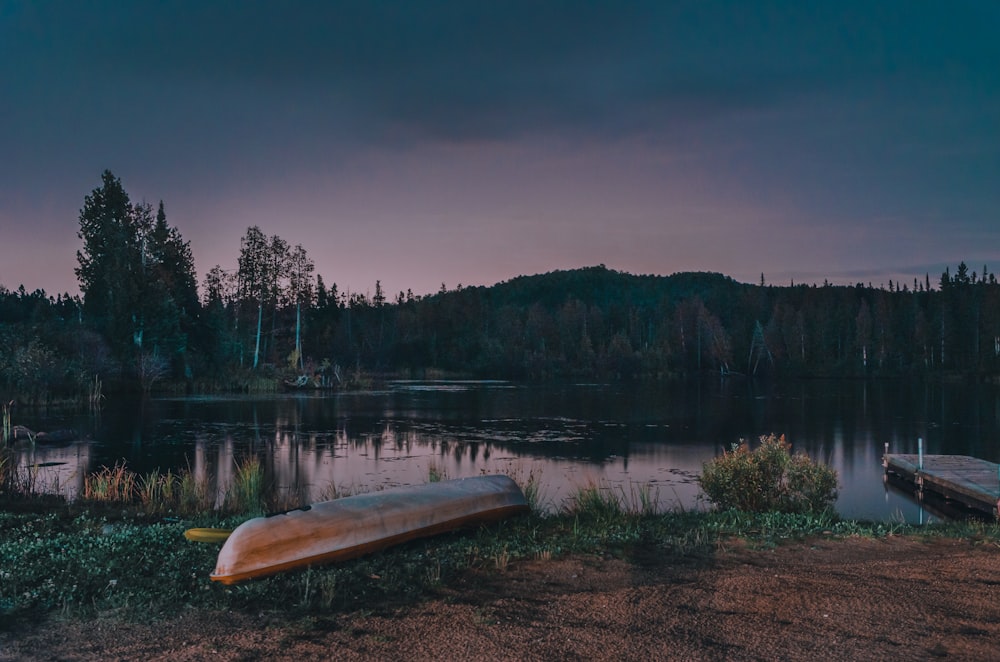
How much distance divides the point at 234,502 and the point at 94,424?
18.3 meters

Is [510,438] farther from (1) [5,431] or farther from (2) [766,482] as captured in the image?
(2) [766,482]

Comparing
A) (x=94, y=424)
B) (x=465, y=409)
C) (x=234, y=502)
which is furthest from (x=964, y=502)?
(x=94, y=424)

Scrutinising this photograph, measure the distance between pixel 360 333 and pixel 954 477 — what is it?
3440 inches

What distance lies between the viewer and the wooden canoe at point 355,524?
662 cm

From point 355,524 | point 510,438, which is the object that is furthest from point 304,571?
point 510,438

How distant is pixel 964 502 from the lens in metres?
15.9

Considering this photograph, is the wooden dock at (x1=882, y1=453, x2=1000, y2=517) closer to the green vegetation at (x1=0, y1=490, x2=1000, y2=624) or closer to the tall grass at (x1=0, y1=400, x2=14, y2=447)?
the green vegetation at (x1=0, y1=490, x2=1000, y2=624)

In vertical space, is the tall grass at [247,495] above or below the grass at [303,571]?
below

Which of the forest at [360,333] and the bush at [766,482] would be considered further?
the forest at [360,333]

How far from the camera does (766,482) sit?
1183 centimetres

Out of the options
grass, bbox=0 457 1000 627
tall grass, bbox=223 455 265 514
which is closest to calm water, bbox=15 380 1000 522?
tall grass, bbox=223 455 265 514

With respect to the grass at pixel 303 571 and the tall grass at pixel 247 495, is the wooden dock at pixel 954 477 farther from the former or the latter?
the tall grass at pixel 247 495

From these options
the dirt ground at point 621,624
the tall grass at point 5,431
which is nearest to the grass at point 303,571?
the dirt ground at point 621,624

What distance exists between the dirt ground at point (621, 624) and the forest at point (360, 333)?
32.6m
